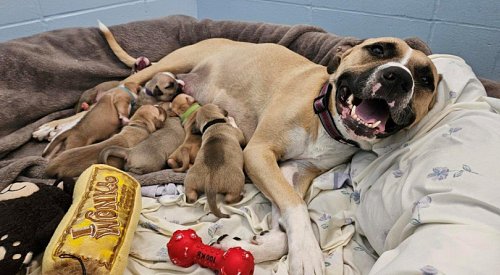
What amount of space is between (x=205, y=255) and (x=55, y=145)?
1266 mm

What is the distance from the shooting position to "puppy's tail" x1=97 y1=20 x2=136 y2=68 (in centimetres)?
314

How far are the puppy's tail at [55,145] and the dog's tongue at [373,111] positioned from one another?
164cm

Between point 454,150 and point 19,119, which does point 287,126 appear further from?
point 19,119

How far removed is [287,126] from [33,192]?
1.22 meters

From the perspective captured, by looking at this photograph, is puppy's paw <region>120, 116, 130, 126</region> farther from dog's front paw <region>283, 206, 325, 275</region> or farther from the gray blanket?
dog's front paw <region>283, 206, 325, 275</region>

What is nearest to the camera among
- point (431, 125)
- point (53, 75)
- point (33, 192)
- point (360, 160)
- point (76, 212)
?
point (76, 212)

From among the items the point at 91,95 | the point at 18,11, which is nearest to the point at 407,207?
the point at 91,95

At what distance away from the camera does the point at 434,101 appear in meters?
1.89

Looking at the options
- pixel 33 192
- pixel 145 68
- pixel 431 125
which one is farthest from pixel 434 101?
pixel 145 68

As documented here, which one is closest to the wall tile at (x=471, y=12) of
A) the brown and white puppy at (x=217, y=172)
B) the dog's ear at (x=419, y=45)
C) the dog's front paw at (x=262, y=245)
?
the dog's ear at (x=419, y=45)

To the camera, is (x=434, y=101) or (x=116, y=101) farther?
(x=116, y=101)

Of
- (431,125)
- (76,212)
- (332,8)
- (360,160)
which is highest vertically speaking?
(332,8)

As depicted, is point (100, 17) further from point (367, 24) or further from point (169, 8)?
point (367, 24)

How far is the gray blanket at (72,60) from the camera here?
2.38 m
